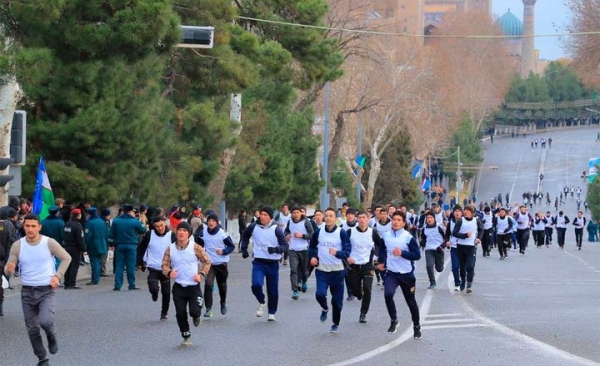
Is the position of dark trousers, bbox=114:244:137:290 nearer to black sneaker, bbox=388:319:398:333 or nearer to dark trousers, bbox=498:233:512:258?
black sneaker, bbox=388:319:398:333

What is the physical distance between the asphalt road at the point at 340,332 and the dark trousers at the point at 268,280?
0.94ft

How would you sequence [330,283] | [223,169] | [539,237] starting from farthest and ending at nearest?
[539,237] < [223,169] < [330,283]

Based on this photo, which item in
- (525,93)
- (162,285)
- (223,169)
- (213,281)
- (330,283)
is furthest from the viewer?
(525,93)

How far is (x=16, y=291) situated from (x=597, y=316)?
10.7m

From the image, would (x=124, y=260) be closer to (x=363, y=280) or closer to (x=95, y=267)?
(x=95, y=267)

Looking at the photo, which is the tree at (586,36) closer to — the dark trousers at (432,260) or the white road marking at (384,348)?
the dark trousers at (432,260)

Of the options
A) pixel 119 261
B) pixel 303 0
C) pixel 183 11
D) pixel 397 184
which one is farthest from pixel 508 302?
pixel 397 184

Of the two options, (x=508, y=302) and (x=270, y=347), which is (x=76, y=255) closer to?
(x=508, y=302)

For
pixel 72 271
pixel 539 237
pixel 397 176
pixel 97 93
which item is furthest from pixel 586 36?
pixel 72 271

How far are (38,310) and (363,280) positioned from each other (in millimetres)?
6096

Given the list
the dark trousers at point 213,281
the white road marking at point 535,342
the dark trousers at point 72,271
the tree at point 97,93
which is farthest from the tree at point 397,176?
the dark trousers at point 213,281

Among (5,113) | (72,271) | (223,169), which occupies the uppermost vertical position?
(5,113)

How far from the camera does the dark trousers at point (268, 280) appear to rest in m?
19.0

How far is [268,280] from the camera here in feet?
62.8
